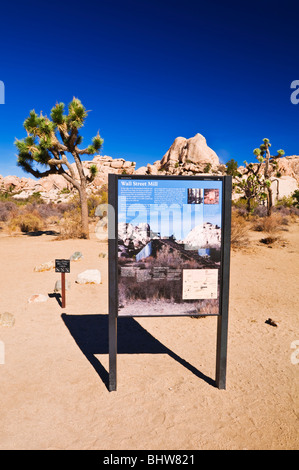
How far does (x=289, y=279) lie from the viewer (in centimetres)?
768

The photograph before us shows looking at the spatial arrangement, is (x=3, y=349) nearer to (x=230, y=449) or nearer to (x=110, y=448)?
(x=110, y=448)

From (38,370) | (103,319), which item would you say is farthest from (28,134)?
(38,370)

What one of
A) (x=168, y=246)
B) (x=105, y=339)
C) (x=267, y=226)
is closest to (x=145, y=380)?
(x=105, y=339)

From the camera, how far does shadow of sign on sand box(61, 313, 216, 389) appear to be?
3.71 metres

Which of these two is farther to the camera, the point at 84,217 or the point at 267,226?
the point at 267,226

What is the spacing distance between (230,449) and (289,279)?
601 centimetres

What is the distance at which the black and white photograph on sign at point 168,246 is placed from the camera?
9.49 feet

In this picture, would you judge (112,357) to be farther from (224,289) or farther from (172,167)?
(172,167)

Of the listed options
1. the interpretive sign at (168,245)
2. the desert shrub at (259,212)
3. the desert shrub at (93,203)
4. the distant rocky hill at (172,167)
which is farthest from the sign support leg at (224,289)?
the distant rocky hill at (172,167)

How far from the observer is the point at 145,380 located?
337 cm

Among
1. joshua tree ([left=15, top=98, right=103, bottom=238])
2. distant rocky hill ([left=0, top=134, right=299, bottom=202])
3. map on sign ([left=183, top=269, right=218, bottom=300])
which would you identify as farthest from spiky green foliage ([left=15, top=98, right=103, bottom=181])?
distant rocky hill ([left=0, top=134, right=299, bottom=202])

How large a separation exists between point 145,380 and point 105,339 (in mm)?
1181

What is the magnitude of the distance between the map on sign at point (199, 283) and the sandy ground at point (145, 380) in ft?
3.33

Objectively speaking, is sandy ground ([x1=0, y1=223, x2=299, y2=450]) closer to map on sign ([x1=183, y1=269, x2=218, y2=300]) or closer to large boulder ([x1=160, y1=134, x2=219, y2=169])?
map on sign ([x1=183, y1=269, x2=218, y2=300])
